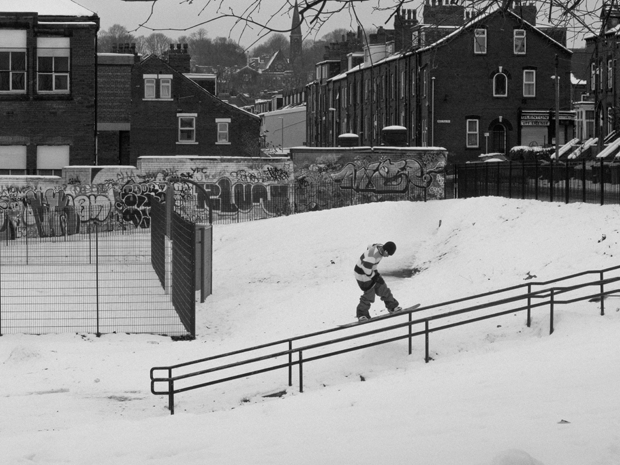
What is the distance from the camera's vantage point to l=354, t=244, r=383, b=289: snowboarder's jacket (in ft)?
55.8

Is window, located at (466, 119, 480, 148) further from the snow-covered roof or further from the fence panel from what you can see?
the fence panel

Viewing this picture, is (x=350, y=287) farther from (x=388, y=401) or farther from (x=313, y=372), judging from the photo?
(x=388, y=401)

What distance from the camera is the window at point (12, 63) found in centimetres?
3744

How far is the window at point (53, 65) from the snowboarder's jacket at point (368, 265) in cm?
2390

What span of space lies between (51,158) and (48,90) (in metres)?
2.69

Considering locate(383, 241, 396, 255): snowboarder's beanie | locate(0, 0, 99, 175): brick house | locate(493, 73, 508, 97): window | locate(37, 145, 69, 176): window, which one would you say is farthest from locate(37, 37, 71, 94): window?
locate(493, 73, 508, 97): window

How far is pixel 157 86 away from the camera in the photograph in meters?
51.9

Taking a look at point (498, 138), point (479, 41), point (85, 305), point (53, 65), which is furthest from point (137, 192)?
point (498, 138)

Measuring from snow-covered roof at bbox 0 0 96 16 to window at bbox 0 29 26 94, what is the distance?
1111 millimetres

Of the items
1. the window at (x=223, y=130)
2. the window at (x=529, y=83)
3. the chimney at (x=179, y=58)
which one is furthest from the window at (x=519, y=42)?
the chimney at (x=179, y=58)

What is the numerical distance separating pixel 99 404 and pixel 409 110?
48344mm

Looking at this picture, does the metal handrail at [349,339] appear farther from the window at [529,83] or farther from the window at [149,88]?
the window at [529,83]

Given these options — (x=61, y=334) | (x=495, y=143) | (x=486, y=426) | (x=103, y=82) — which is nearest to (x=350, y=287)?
(x=61, y=334)

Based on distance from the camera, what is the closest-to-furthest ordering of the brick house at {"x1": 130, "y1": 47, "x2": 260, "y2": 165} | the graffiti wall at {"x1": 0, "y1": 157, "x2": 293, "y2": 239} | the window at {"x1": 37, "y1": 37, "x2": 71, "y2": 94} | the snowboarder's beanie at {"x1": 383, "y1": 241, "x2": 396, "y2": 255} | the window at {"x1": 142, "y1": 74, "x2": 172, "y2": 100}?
the snowboarder's beanie at {"x1": 383, "y1": 241, "x2": 396, "y2": 255}
the graffiti wall at {"x1": 0, "y1": 157, "x2": 293, "y2": 239}
the window at {"x1": 37, "y1": 37, "x2": 71, "y2": 94}
the brick house at {"x1": 130, "y1": 47, "x2": 260, "y2": 165}
the window at {"x1": 142, "y1": 74, "x2": 172, "y2": 100}
